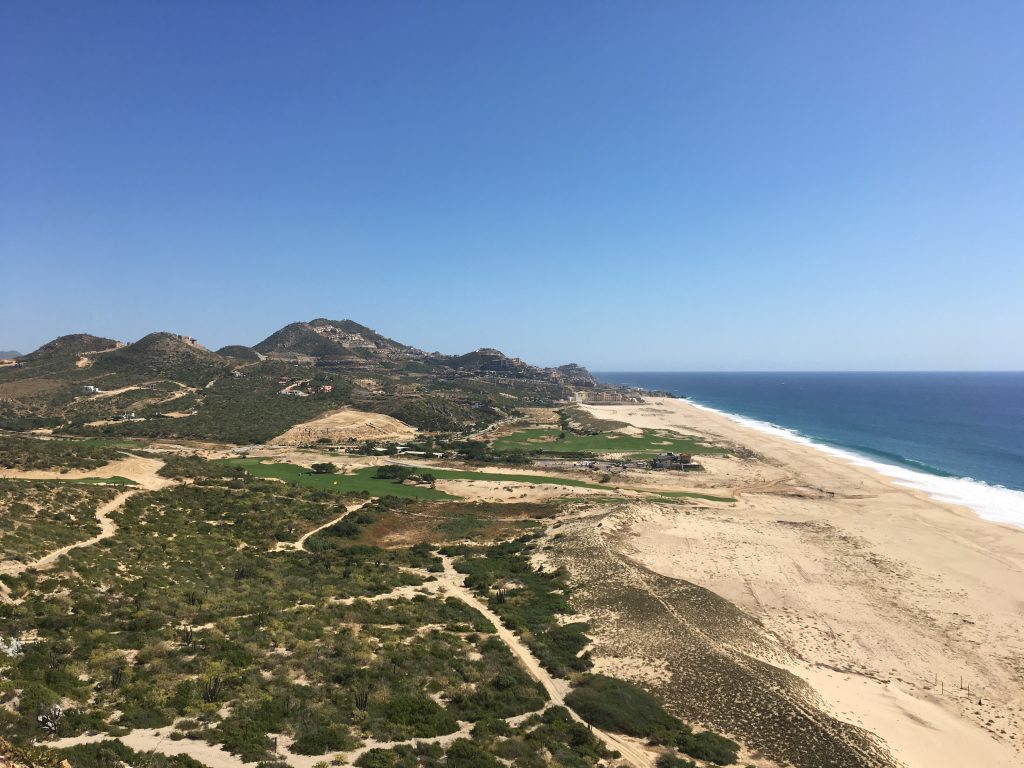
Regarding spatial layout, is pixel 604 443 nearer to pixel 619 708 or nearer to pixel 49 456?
pixel 49 456

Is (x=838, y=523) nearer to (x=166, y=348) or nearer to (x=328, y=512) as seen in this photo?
(x=328, y=512)

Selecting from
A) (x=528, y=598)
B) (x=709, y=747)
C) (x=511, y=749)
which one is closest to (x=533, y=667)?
(x=511, y=749)

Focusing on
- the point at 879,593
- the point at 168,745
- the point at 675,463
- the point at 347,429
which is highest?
the point at 347,429

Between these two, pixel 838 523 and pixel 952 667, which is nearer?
pixel 952 667

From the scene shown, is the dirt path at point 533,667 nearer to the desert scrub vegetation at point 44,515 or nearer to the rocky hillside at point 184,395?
the desert scrub vegetation at point 44,515

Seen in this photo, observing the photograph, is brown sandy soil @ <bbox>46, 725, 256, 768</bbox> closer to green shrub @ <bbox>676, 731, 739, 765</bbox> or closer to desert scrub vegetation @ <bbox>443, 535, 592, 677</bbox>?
desert scrub vegetation @ <bbox>443, 535, 592, 677</bbox>

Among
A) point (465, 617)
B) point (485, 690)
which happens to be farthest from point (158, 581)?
point (485, 690)
